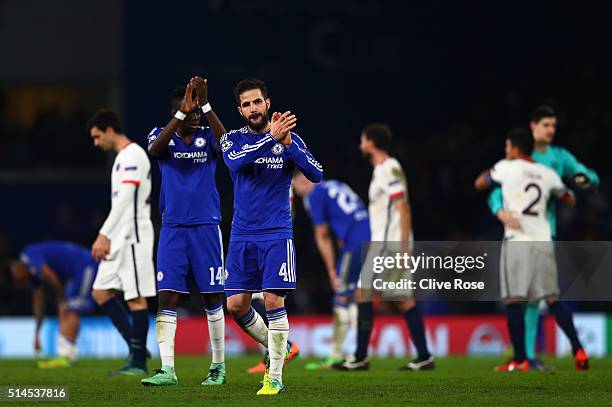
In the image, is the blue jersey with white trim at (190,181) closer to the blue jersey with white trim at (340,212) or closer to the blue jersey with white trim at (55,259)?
the blue jersey with white trim at (340,212)

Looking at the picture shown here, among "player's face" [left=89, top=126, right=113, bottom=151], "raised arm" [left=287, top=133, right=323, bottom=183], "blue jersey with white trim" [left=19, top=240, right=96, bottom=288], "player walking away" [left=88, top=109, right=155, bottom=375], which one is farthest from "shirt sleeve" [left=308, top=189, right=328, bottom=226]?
"raised arm" [left=287, top=133, right=323, bottom=183]

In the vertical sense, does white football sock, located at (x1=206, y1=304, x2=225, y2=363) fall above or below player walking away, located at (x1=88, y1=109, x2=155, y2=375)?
below

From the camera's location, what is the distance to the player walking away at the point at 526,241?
36.6ft

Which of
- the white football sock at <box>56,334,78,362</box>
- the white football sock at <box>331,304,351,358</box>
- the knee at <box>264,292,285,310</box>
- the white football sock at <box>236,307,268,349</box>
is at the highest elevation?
the knee at <box>264,292,285,310</box>

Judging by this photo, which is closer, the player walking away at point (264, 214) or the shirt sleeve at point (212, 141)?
the player walking away at point (264, 214)

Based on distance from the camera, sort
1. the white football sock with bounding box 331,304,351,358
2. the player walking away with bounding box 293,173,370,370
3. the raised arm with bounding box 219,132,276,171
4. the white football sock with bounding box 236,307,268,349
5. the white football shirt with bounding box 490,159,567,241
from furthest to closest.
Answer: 1. the white football sock with bounding box 331,304,351,358
2. the player walking away with bounding box 293,173,370,370
3. the white football shirt with bounding box 490,159,567,241
4. the white football sock with bounding box 236,307,268,349
5. the raised arm with bounding box 219,132,276,171

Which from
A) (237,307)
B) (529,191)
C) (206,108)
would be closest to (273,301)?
(237,307)

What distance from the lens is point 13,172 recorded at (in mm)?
22781

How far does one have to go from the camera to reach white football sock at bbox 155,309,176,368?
8.99m

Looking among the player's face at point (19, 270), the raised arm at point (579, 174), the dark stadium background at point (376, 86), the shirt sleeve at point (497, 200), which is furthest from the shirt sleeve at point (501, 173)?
the dark stadium background at point (376, 86)

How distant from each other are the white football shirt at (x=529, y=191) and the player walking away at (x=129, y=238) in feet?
10.6

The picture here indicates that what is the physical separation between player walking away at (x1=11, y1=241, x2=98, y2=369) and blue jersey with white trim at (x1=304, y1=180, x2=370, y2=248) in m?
3.18

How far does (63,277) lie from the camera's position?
14414mm

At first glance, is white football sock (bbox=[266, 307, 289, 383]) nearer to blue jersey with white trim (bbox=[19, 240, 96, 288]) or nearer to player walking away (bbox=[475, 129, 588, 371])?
player walking away (bbox=[475, 129, 588, 371])
